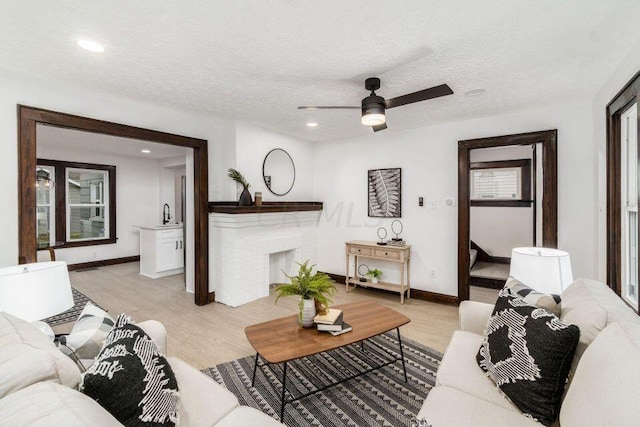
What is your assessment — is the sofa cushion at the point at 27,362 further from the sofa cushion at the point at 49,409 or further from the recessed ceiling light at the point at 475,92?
the recessed ceiling light at the point at 475,92

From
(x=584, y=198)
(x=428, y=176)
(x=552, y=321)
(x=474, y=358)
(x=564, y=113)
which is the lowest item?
(x=474, y=358)

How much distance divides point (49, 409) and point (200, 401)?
76 cm

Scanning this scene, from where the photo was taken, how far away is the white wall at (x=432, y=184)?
3.26 metres

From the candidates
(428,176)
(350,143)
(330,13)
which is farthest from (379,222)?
(330,13)

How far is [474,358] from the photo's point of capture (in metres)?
1.70

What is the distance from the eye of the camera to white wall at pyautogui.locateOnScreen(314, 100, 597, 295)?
3256 mm

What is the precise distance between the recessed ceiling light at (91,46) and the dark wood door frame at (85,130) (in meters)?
1.04

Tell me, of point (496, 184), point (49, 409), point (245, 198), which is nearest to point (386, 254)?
point (245, 198)

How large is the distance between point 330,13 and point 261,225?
3003 mm

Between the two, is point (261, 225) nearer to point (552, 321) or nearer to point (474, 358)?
point (474, 358)

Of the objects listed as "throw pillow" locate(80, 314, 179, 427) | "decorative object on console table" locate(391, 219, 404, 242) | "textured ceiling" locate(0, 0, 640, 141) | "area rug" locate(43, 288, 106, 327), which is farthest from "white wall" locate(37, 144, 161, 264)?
"throw pillow" locate(80, 314, 179, 427)

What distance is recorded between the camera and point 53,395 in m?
0.78

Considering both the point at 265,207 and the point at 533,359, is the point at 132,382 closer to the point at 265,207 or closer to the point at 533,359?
the point at 533,359

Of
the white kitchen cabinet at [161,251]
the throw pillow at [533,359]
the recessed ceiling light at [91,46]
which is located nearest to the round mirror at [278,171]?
the white kitchen cabinet at [161,251]
